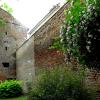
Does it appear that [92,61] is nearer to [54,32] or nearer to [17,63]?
[54,32]

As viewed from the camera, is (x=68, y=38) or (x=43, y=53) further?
(x=43, y=53)

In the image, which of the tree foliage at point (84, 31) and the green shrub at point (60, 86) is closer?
the tree foliage at point (84, 31)

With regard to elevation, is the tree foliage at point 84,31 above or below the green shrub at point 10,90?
above

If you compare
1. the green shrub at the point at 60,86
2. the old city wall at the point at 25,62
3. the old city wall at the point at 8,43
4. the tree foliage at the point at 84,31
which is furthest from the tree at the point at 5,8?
the tree foliage at the point at 84,31

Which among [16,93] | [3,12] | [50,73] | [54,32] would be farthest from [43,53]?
A: [3,12]

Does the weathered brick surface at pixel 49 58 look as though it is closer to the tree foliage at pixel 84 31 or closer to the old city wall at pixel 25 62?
the old city wall at pixel 25 62

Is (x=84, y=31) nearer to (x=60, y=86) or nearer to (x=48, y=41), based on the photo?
(x=60, y=86)

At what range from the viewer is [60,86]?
10156 mm

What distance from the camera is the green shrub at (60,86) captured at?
10.0m

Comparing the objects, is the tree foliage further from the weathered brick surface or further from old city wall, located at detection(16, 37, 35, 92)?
old city wall, located at detection(16, 37, 35, 92)

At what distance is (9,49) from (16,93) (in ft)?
17.0

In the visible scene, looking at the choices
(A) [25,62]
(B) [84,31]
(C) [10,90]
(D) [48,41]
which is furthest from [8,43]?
(B) [84,31]

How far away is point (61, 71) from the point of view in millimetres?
10719

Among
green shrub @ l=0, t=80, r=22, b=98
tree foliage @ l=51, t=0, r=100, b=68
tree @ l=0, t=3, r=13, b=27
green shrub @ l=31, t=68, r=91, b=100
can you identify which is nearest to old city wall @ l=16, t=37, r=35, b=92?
green shrub @ l=0, t=80, r=22, b=98
